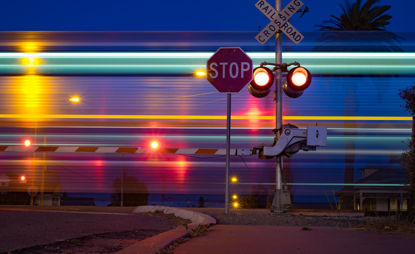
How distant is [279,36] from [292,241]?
4579mm

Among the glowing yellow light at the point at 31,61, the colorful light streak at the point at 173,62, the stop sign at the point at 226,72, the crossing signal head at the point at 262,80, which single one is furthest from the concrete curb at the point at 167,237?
the glowing yellow light at the point at 31,61

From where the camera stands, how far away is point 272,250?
4.91m

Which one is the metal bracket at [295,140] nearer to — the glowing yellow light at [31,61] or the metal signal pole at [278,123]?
the metal signal pole at [278,123]

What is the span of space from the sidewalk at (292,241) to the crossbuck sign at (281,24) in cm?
351

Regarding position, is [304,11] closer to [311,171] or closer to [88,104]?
[311,171]

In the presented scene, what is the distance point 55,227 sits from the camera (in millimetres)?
6293

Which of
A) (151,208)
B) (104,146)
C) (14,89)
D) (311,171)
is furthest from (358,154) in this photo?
(14,89)

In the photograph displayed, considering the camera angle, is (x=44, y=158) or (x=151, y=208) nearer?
(x=151, y=208)

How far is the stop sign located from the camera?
838 cm

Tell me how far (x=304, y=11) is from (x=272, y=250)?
5701 mm

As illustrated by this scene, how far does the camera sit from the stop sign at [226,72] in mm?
8375

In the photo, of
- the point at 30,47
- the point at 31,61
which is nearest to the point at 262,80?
the point at 31,61

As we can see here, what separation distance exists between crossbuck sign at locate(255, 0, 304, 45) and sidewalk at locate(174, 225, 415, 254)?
3.51m

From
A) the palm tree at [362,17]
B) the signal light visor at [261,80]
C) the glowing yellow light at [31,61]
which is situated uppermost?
the palm tree at [362,17]
